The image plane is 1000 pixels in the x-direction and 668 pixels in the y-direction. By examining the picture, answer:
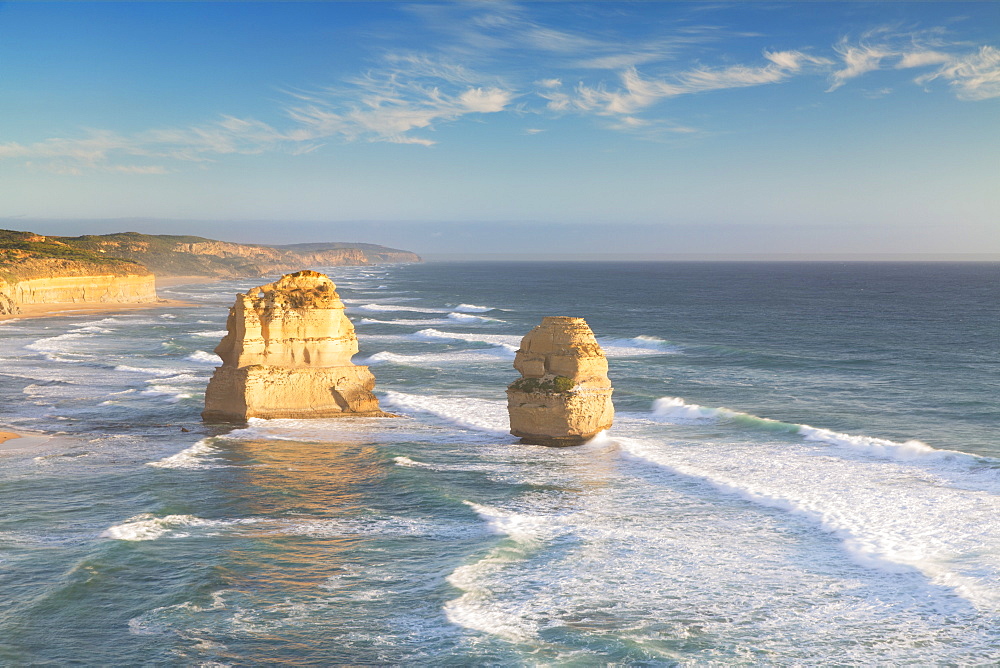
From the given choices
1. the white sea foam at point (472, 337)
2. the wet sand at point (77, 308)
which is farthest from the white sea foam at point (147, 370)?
the wet sand at point (77, 308)

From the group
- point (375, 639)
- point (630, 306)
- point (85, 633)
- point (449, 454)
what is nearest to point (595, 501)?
point (449, 454)

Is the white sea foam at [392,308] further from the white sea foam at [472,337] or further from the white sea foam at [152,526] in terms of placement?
the white sea foam at [152,526]

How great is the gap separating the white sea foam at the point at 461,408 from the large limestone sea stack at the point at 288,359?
304 cm

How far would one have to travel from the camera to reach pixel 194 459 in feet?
75.2

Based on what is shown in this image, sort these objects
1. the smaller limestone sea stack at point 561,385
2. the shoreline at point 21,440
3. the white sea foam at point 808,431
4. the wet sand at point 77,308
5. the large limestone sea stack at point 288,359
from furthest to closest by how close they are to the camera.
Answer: the wet sand at point 77,308, the large limestone sea stack at point 288,359, the shoreline at point 21,440, the smaller limestone sea stack at point 561,385, the white sea foam at point 808,431

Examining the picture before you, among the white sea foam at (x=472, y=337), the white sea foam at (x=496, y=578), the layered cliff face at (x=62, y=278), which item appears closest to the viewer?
the white sea foam at (x=496, y=578)

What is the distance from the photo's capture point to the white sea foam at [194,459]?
22219mm

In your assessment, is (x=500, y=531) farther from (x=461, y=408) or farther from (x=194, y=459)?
(x=461, y=408)

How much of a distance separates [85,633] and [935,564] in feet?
45.1

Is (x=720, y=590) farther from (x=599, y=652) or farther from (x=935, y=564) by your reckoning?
(x=935, y=564)

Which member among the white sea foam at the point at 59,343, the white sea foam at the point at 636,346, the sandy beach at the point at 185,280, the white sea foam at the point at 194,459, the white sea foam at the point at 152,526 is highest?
the sandy beach at the point at 185,280

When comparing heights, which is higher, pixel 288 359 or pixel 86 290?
pixel 288 359

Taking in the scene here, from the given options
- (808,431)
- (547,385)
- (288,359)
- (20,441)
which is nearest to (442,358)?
(288,359)

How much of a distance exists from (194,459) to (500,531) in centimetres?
984
